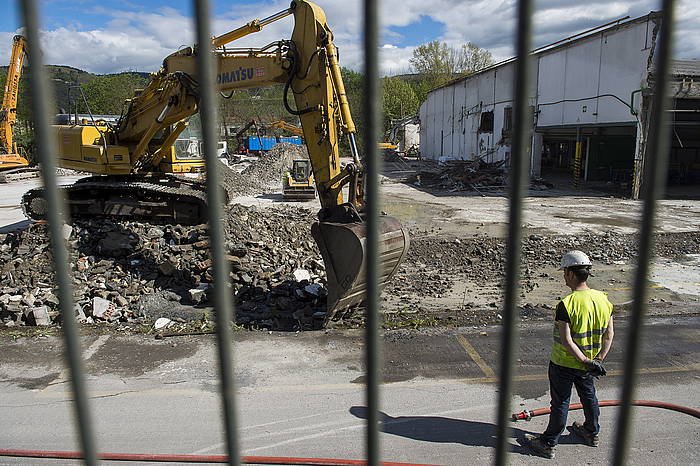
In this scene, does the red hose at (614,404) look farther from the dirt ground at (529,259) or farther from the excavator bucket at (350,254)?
the excavator bucket at (350,254)

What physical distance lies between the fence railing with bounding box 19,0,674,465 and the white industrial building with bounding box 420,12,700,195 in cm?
1256

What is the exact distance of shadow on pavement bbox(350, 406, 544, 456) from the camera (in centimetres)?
420

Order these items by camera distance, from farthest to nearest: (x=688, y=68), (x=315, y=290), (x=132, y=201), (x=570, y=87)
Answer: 1. (x=570, y=87)
2. (x=688, y=68)
3. (x=132, y=201)
4. (x=315, y=290)

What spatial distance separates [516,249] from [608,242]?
12065 millimetres

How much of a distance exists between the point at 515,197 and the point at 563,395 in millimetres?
3336

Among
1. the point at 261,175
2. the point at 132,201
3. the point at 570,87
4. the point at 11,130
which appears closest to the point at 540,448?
the point at 132,201

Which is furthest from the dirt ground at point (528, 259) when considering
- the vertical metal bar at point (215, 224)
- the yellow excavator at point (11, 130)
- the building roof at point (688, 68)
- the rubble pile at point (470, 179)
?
the yellow excavator at point (11, 130)

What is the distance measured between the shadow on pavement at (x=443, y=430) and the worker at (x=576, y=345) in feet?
1.25

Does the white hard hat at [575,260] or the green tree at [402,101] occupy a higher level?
the green tree at [402,101]

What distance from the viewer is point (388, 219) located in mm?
6453

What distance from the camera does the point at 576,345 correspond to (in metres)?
3.86

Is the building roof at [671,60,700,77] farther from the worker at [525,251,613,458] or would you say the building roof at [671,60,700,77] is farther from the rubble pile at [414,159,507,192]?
the worker at [525,251,613,458]

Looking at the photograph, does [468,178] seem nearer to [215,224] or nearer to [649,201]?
[649,201]

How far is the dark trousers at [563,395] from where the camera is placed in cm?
390
